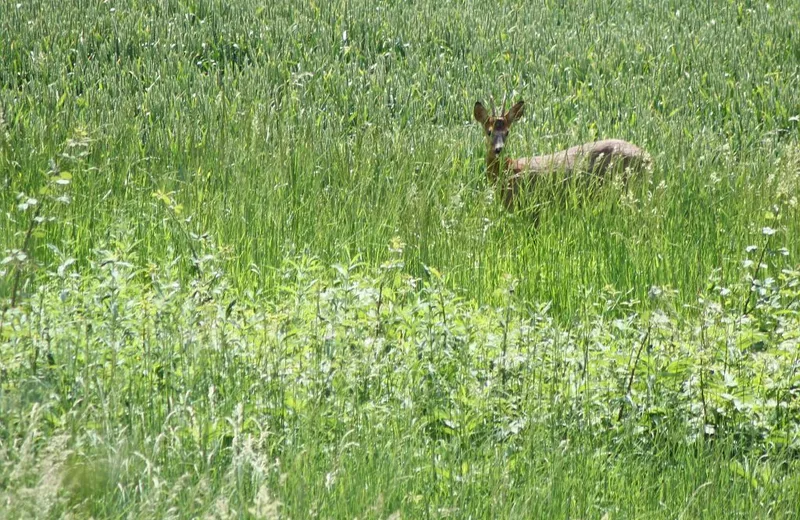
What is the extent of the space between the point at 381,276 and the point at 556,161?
303 cm

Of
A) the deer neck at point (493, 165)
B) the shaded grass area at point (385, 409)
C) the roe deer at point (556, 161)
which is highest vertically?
the shaded grass area at point (385, 409)

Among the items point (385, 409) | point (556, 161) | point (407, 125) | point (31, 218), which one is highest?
point (31, 218)

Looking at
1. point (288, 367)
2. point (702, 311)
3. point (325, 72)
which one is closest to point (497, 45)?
point (325, 72)

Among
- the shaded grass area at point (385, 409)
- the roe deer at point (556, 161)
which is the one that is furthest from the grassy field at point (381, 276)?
the roe deer at point (556, 161)

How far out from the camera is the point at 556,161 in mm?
8297

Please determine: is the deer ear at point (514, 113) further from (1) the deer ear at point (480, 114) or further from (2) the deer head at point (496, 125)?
(1) the deer ear at point (480, 114)

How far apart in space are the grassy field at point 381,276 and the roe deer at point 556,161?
20cm

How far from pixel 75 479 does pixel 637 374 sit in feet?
7.79

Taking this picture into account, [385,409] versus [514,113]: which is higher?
[385,409]

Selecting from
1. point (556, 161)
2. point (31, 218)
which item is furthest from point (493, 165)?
point (31, 218)

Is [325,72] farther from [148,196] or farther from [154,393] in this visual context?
[154,393]

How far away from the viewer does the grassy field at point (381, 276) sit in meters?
3.47

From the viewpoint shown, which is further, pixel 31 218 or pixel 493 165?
pixel 493 165

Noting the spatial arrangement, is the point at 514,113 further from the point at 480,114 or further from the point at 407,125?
the point at 407,125
